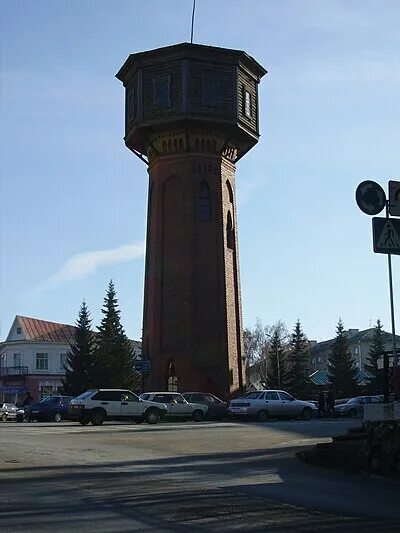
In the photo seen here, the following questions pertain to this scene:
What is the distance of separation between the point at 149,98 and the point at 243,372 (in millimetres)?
17700

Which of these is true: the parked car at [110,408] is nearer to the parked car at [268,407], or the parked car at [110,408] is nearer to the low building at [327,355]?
the parked car at [268,407]

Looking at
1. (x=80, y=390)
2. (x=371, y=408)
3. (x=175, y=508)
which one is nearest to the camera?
(x=175, y=508)

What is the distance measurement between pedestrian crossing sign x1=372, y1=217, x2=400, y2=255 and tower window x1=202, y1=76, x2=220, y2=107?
114 ft

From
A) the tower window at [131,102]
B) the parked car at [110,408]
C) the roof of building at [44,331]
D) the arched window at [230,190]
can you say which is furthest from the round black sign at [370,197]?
the roof of building at [44,331]

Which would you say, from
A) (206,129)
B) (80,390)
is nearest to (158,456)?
(206,129)

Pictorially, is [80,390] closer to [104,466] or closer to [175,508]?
[104,466]

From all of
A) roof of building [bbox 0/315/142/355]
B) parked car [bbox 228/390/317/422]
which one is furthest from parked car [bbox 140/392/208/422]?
roof of building [bbox 0/315/142/355]

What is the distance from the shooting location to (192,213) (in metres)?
47.9

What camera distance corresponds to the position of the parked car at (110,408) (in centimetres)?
3444

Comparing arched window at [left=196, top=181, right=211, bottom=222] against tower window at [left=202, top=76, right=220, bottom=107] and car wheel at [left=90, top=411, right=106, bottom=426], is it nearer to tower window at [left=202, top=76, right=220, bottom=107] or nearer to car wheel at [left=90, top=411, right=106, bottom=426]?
tower window at [left=202, top=76, right=220, bottom=107]

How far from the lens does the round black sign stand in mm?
13438

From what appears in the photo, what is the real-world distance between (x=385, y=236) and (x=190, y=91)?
35.1 meters

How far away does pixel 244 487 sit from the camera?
1250cm

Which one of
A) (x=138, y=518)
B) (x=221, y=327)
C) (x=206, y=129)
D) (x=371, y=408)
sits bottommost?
(x=138, y=518)
